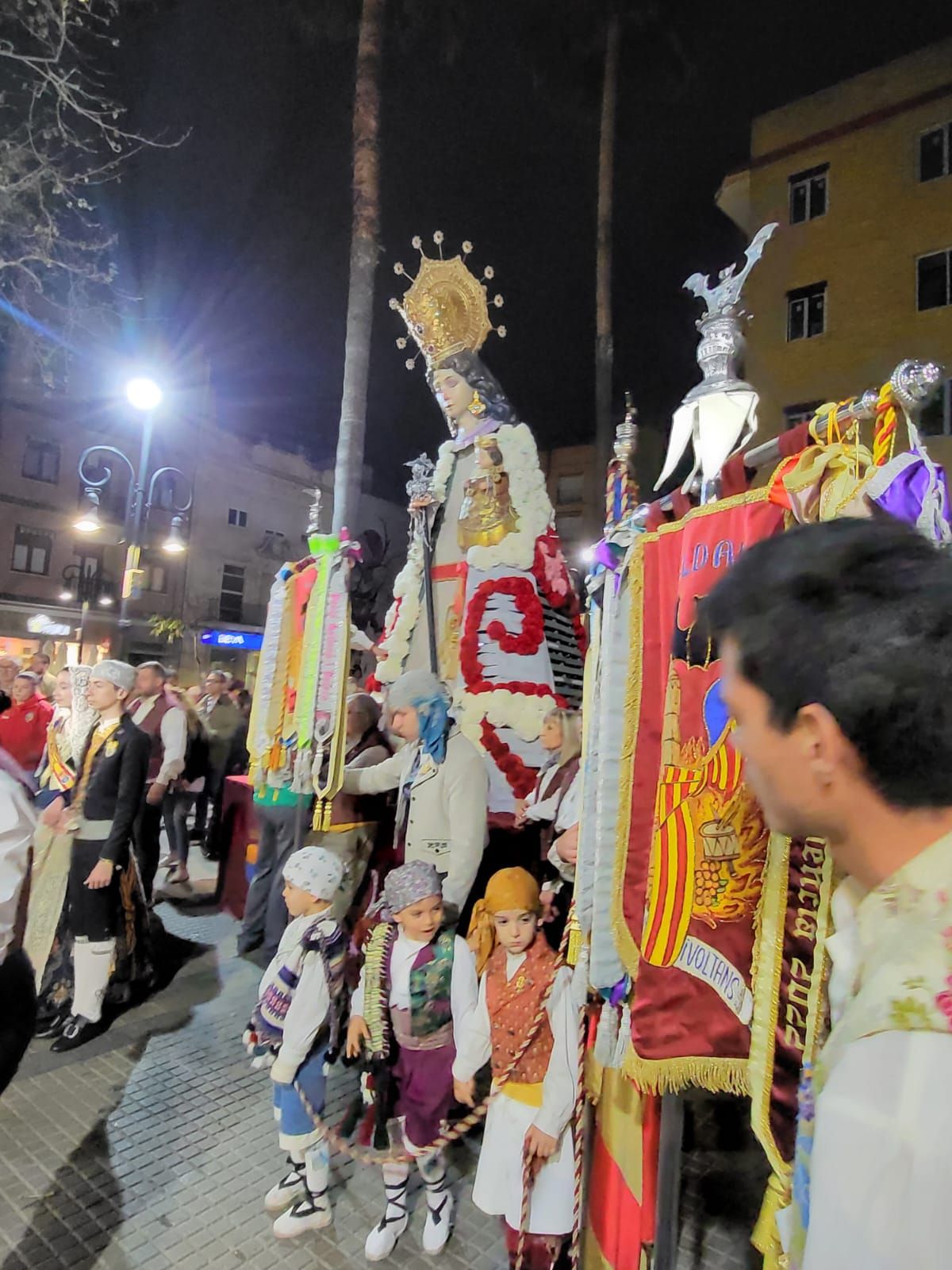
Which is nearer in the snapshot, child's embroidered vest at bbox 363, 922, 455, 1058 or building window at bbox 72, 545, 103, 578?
child's embroidered vest at bbox 363, 922, 455, 1058

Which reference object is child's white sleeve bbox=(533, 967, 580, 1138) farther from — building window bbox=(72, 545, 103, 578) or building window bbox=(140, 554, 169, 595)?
building window bbox=(140, 554, 169, 595)

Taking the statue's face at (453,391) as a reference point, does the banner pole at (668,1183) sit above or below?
below

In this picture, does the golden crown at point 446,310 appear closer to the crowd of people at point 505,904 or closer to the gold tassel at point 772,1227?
the crowd of people at point 505,904

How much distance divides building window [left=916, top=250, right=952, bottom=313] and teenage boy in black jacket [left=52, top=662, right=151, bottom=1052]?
21.2 feet

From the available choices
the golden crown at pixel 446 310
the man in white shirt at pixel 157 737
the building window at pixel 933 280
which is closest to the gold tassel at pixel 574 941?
the man in white shirt at pixel 157 737

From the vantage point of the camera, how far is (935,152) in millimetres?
5887

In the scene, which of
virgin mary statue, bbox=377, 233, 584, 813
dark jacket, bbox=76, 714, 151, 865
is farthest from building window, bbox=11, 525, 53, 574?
dark jacket, bbox=76, 714, 151, 865

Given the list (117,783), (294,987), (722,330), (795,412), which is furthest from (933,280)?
(117,783)

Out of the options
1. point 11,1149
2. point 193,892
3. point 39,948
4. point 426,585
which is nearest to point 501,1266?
point 11,1149

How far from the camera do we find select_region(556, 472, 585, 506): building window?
7.29 meters

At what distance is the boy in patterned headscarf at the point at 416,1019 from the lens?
2400mm

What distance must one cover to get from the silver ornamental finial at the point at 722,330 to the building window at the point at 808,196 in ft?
18.6

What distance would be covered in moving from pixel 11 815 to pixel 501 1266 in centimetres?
199

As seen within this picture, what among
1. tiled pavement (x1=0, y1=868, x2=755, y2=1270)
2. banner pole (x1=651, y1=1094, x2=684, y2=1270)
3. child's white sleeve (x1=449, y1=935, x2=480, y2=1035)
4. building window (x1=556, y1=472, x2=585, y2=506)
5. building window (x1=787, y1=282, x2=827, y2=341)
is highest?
building window (x1=787, y1=282, x2=827, y2=341)
